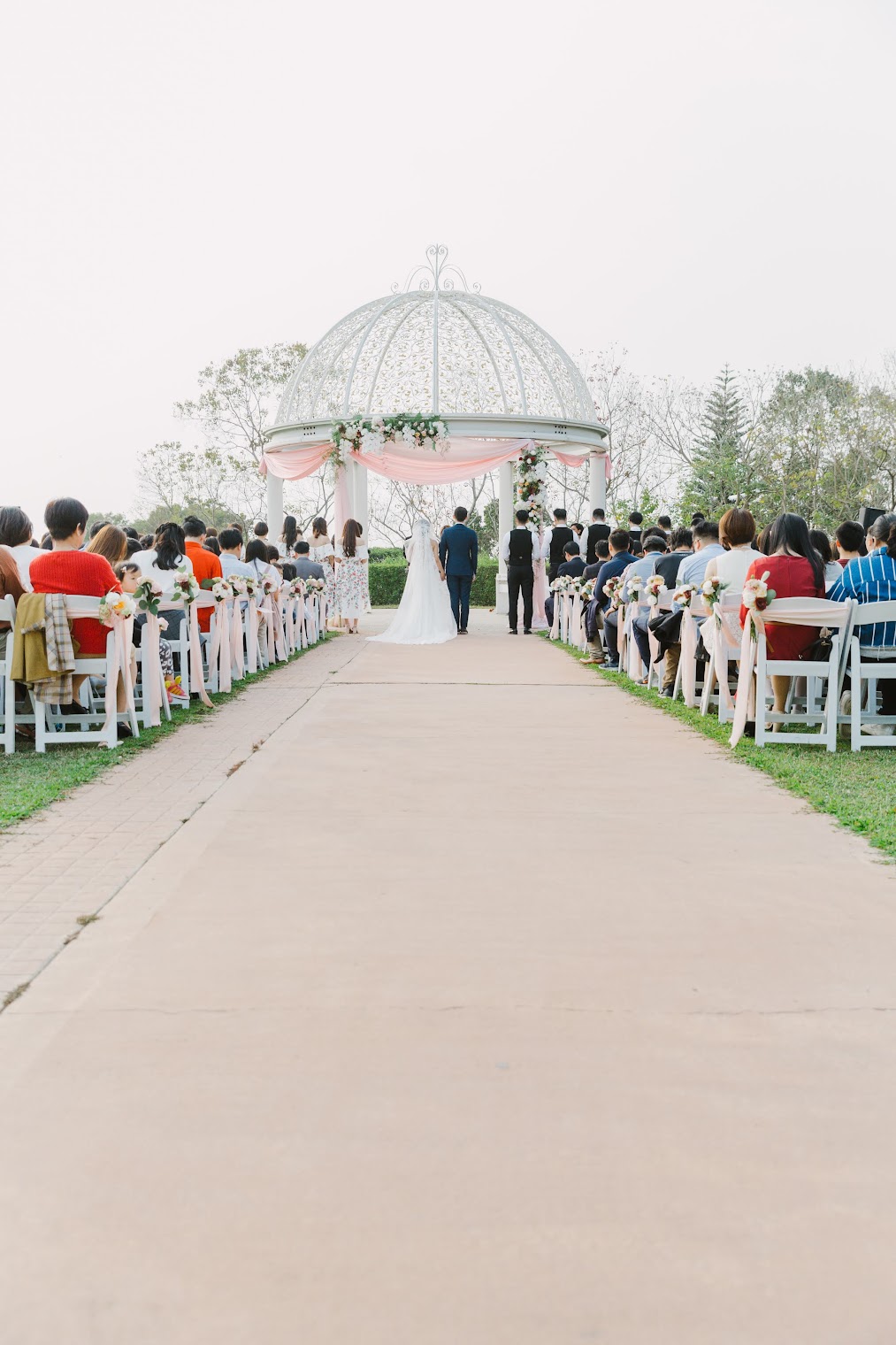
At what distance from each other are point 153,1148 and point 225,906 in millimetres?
1810

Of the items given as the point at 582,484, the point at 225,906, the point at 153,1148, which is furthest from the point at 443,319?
the point at 153,1148

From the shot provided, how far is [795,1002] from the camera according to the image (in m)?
3.52

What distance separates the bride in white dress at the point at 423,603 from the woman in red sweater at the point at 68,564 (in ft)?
33.4

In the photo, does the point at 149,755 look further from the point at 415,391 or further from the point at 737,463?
the point at 737,463

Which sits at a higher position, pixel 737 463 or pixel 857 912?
pixel 737 463

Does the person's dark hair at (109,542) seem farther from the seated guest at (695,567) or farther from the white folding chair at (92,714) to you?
the seated guest at (695,567)

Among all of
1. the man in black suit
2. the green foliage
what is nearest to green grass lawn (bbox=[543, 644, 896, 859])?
the man in black suit

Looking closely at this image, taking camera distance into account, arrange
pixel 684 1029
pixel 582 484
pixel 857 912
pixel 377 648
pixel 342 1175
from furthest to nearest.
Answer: pixel 582 484 < pixel 377 648 < pixel 857 912 < pixel 684 1029 < pixel 342 1175

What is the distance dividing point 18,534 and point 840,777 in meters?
5.48

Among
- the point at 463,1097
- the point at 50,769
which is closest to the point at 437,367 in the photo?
the point at 50,769

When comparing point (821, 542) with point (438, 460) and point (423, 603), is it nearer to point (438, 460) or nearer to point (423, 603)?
point (423, 603)

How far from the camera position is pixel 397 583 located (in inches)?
1233

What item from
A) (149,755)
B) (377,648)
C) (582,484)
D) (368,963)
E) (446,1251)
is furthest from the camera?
(582,484)

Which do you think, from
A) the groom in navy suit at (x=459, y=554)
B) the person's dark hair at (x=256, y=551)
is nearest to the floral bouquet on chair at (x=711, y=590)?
the person's dark hair at (x=256, y=551)
